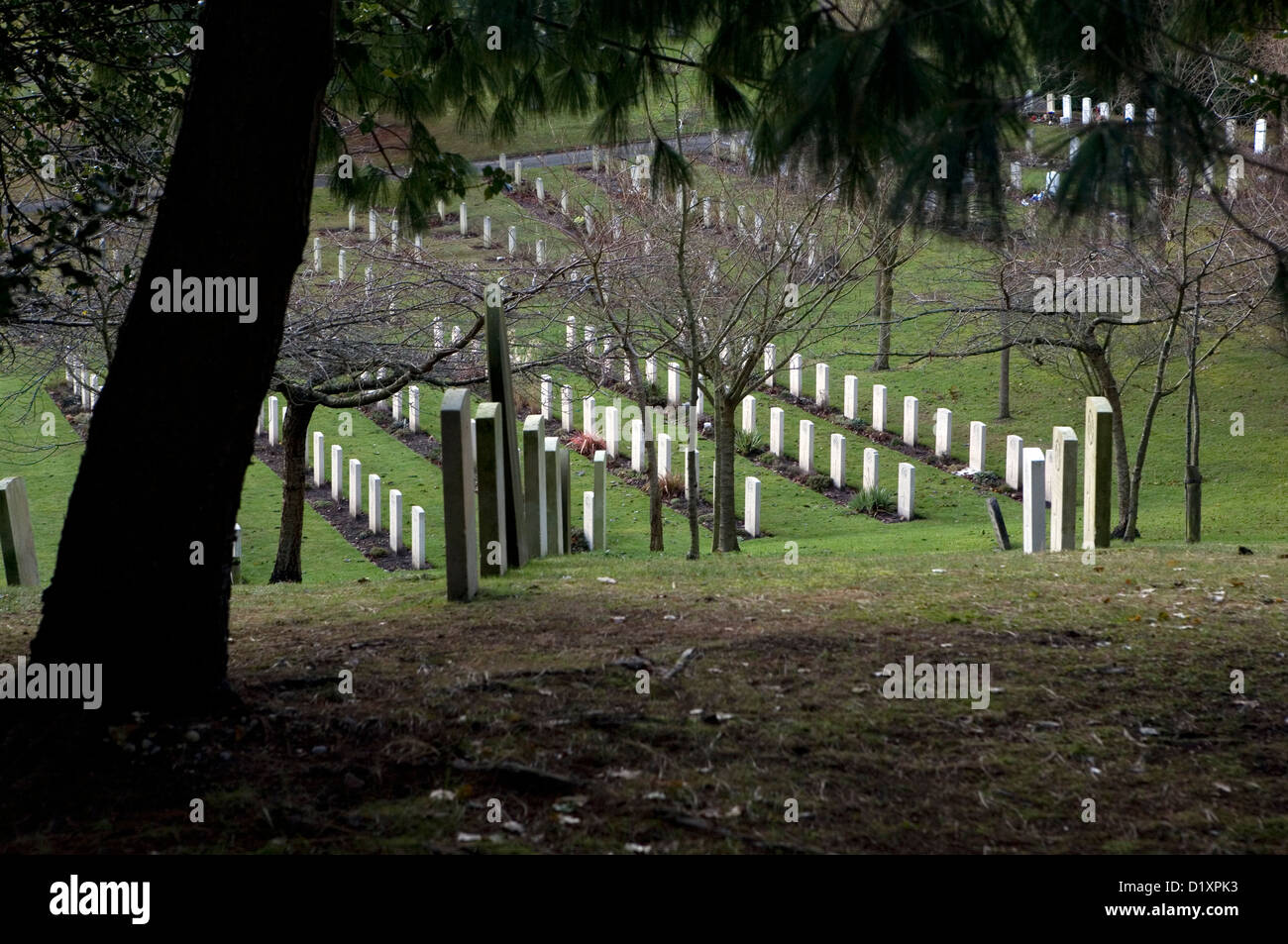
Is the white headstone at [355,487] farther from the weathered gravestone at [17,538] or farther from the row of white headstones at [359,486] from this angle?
the weathered gravestone at [17,538]

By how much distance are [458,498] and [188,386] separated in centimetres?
288

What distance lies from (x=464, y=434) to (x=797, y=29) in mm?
2980

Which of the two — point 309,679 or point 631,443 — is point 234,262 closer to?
point 309,679

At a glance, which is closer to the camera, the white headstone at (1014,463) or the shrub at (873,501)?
the shrub at (873,501)

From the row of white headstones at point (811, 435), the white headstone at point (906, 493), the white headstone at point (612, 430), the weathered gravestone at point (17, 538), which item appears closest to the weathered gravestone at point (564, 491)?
the row of white headstones at point (811, 435)

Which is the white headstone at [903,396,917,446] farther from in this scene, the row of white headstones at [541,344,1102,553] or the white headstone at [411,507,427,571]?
the white headstone at [411,507,427,571]

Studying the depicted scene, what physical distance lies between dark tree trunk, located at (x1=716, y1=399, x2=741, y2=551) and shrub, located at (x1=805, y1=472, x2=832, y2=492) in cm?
443

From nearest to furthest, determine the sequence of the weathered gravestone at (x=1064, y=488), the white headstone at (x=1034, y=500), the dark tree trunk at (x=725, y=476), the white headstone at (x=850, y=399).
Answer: the weathered gravestone at (x=1064, y=488)
the white headstone at (x=1034, y=500)
the dark tree trunk at (x=725, y=476)
the white headstone at (x=850, y=399)

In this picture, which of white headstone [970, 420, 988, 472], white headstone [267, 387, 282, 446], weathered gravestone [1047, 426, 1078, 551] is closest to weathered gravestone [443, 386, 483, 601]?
weathered gravestone [1047, 426, 1078, 551]

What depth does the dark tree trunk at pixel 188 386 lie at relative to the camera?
4109 mm

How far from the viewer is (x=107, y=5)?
6.20 metres

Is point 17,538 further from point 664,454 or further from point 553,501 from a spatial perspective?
point 664,454

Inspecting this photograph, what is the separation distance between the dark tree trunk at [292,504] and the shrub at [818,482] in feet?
27.9

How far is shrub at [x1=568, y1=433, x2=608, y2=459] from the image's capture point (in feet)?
67.6
